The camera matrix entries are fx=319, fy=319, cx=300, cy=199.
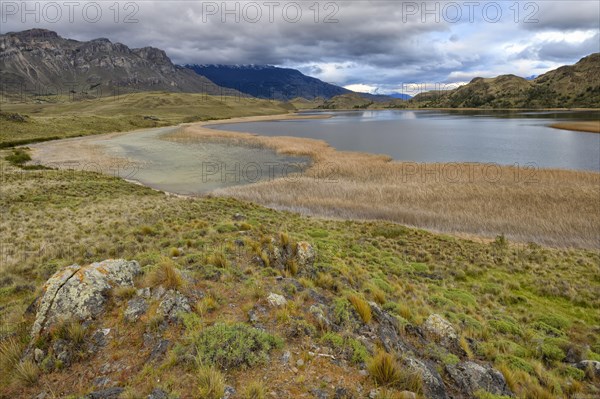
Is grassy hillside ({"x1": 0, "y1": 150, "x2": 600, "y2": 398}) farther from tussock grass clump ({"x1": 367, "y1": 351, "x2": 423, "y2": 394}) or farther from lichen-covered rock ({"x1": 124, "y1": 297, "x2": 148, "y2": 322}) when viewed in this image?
lichen-covered rock ({"x1": 124, "y1": 297, "x2": 148, "y2": 322})

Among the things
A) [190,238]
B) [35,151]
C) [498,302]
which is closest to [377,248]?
[498,302]

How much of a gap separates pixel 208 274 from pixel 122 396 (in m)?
4.61

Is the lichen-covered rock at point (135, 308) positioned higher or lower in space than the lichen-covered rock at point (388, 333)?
higher

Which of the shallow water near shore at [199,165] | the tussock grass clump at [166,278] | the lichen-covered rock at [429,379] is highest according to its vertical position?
the shallow water near shore at [199,165]

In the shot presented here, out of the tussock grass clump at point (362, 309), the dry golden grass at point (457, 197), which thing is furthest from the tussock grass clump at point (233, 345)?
the dry golden grass at point (457, 197)

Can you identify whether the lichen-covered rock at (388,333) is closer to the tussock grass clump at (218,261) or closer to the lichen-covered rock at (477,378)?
the lichen-covered rock at (477,378)

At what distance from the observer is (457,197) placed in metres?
29.8

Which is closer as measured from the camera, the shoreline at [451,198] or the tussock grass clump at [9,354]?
the tussock grass clump at [9,354]

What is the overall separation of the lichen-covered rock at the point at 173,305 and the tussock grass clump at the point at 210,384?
6.87 ft

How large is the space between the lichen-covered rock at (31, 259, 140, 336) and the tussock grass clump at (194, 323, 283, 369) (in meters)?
3.01

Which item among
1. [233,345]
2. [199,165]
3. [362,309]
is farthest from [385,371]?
[199,165]

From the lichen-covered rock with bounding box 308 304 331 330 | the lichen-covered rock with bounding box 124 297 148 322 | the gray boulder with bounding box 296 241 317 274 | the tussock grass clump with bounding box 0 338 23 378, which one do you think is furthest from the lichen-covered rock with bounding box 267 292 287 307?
the tussock grass clump with bounding box 0 338 23 378

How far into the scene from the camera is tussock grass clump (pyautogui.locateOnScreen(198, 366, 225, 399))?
5648mm

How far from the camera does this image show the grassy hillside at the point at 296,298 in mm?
6406
